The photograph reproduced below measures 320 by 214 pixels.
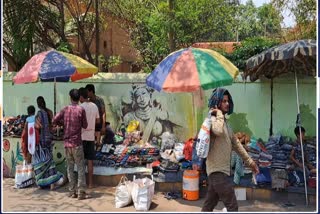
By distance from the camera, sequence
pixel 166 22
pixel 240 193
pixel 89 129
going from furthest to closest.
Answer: pixel 166 22, pixel 89 129, pixel 240 193

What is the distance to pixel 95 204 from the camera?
20.3 ft

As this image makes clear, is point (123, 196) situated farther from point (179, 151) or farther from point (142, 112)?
point (142, 112)

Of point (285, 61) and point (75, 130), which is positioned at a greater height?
point (285, 61)

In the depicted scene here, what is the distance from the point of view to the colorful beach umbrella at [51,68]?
686 cm

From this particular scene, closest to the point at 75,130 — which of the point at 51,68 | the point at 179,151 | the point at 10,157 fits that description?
the point at 51,68

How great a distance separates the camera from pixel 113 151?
732 centimetres

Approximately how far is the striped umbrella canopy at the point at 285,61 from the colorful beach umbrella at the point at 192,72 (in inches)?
18.5

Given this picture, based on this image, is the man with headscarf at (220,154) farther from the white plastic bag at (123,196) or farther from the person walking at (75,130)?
the person walking at (75,130)

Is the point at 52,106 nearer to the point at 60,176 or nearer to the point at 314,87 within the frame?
the point at 60,176

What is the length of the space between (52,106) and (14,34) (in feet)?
9.48

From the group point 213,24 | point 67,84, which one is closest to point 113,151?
point 67,84

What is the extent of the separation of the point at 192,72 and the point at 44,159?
9.54 feet

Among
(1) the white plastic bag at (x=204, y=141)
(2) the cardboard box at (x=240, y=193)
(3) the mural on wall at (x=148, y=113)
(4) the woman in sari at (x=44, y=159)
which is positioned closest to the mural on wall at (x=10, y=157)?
(4) the woman in sari at (x=44, y=159)

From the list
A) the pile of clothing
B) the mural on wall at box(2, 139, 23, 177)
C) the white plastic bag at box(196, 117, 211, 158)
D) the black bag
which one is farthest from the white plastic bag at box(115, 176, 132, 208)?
the pile of clothing
